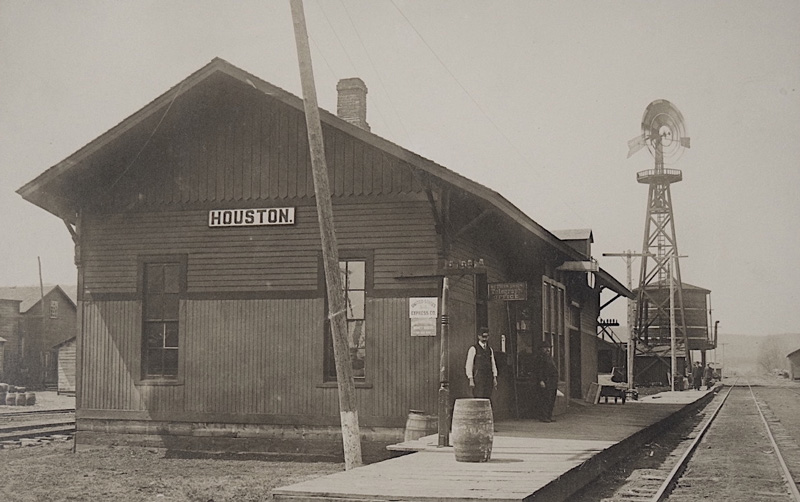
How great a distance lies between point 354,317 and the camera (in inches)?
551

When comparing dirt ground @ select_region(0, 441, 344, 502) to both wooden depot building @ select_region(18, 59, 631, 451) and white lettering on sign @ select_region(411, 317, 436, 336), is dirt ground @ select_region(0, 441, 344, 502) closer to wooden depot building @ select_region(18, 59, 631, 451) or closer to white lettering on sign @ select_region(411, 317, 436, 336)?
wooden depot building @ select_region(18, 59, 631, 451)

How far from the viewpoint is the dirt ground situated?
10336 mm

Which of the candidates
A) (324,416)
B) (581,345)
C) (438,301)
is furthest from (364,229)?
(581,345)

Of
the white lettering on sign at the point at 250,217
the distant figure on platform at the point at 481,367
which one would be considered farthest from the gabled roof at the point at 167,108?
the distant figure on platform at the point at 481,367

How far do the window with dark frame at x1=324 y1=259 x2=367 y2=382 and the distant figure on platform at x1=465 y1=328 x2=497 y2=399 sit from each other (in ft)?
5.75

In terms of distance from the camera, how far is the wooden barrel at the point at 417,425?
41.9 ft

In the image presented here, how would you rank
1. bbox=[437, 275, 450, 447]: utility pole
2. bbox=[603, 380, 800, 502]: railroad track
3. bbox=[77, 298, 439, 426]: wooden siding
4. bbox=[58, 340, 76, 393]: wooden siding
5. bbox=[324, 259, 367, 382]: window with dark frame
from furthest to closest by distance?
bbox=[58, 340, 76, 393]: wooden siding < bbox=[324, 259, 367, 382]: window with dark frame < bbox=[77, 298, 439, 426]: wooden siding < bbox=[437, 275, 450, 447]: utility pole < bbox=[603, 380, 800, 502]: railroad track

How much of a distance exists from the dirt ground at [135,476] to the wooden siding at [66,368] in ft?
97.2

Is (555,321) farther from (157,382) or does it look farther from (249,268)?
(157,382)

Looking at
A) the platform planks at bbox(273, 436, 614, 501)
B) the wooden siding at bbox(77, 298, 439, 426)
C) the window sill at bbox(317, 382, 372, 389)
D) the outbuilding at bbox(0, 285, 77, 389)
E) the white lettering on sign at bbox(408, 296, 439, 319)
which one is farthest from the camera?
the outbuilding at bbox(0, 285, 77, 389)

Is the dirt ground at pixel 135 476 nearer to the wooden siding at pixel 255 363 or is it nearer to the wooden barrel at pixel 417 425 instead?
the wooden siding at pixel 255 363

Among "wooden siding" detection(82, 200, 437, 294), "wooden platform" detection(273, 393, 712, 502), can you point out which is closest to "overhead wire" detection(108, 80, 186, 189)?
"wooden siding" detection(82, 200, 437, 294)

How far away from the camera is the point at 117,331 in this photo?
15000mm

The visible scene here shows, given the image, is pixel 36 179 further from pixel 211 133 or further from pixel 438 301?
pixel 438 301
